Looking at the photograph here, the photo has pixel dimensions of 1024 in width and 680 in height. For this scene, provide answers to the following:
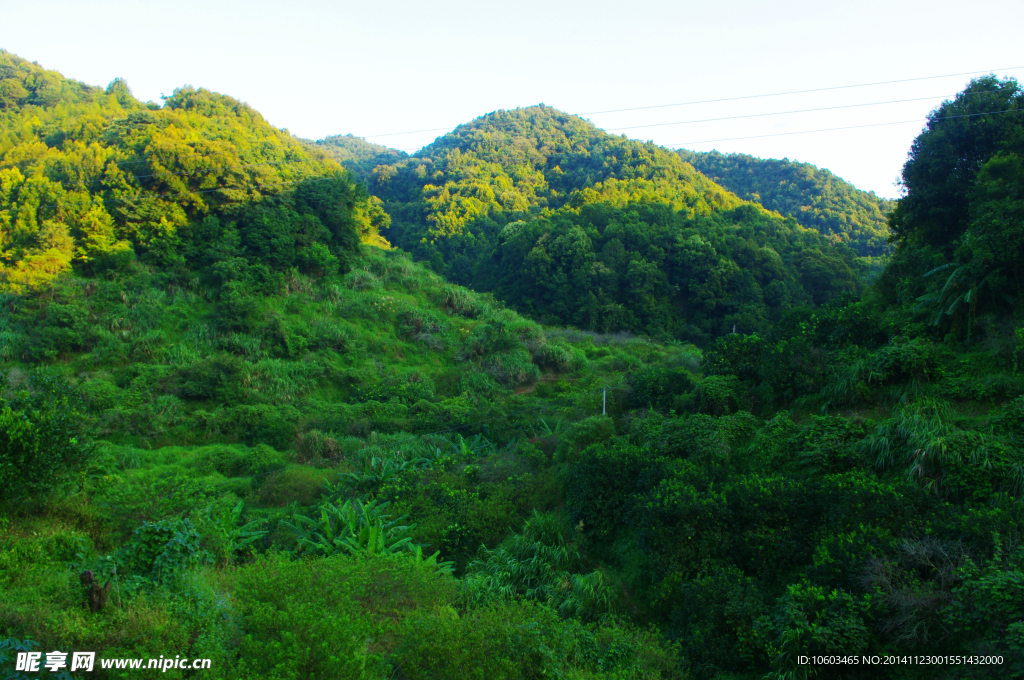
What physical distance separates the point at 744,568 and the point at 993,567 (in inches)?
128

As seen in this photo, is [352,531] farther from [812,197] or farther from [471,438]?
[812,197]

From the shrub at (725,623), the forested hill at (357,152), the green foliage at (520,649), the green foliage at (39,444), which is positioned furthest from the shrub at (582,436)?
the forested hill at (357,152)

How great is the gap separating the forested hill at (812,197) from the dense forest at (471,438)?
14082 mm

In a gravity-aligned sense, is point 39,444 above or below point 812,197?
below

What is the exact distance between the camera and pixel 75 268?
26672 mm

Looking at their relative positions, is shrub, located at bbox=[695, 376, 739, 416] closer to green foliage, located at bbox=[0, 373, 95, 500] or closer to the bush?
the bush

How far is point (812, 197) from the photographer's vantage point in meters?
58.0

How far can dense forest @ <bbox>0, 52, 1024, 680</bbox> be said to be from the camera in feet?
23.2

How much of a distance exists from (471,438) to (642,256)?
77.1ft

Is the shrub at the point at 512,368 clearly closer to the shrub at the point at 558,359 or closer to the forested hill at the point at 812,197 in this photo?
the shrub at the point at 558,359

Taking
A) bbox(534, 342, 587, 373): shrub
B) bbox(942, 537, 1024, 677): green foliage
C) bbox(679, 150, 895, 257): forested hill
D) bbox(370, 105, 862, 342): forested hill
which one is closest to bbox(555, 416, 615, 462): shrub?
bbox(942, 537, 1024, 677): green foliage

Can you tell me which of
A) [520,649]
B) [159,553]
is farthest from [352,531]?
[520,649]

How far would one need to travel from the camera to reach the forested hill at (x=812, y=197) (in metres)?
51.0

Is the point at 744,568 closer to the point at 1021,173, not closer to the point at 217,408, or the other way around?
the point at 1021,173
